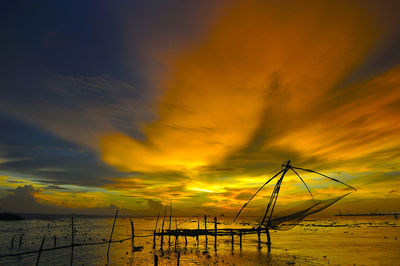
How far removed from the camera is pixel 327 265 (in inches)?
810

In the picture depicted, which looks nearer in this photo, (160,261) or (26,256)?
(160,261)

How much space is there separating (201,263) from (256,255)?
637cm

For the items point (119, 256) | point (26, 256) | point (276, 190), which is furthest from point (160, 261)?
point (26, 256)

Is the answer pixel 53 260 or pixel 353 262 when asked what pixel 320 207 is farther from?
pixel 53 260

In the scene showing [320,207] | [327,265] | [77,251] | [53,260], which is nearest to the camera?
[327,265]

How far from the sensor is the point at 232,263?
2181 centimetres

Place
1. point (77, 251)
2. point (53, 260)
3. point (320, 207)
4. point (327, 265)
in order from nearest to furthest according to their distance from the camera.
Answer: point (327, 265) → point (320, 207) → point (53, 260) → point (77, 251)

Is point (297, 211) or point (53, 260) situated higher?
point (297, 211)

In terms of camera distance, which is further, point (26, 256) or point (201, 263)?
point (26, 256)

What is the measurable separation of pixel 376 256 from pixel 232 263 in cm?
1355

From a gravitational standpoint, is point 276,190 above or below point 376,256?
above

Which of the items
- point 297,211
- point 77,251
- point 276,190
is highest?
point 276,190

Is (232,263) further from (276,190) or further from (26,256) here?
(26,256)

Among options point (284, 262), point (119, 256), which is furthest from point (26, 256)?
point (284, 262)
